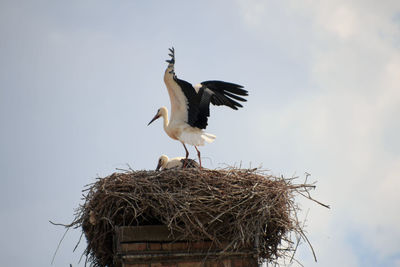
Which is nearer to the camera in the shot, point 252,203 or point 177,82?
point 252,203

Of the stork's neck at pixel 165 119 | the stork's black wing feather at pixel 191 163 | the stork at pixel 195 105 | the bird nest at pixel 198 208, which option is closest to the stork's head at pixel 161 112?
the stork's neck at pixel 165 119

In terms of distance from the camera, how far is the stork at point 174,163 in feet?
29.0

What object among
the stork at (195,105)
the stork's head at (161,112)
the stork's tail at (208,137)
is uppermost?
the stork's head at (161,112)

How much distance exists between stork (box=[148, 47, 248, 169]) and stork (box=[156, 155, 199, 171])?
0.43 feet

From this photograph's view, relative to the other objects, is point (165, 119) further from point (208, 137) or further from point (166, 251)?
point (166, 251)

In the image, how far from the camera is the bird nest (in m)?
6.57

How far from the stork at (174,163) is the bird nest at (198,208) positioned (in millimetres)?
1337

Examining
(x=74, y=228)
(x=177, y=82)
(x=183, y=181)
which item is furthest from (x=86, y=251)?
(x=177, y=82)

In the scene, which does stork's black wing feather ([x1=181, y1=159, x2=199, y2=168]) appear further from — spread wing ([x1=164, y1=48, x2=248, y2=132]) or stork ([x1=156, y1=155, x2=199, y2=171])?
spread wing ([x1=164, y1=48, x2=248, y2=132])

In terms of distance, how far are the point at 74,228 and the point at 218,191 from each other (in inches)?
62.8

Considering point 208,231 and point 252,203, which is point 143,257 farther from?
point 252,203

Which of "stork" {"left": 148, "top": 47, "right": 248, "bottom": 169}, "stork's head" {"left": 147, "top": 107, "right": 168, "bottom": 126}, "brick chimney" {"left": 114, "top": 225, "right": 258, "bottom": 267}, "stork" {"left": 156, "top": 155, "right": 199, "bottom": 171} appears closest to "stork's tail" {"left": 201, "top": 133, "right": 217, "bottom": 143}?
"stork" {"left": 148, "top": 47, "right": 248, "bottom": 169}

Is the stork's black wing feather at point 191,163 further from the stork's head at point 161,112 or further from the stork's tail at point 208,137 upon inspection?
the stork's head at point 161,112

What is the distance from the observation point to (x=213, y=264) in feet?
21.5
